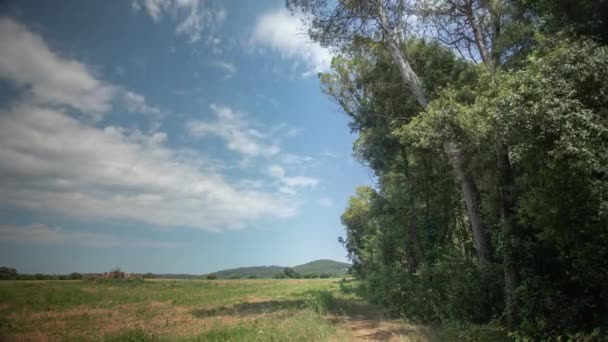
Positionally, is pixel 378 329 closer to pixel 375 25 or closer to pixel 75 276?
pixel 375 25

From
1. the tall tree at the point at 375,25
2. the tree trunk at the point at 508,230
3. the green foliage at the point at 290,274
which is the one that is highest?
the tall tree at the point at 375,25

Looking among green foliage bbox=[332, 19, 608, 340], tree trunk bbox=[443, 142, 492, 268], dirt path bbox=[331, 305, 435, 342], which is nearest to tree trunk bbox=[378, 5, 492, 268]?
tree trunk bbox=[443, 142, 492, 268]

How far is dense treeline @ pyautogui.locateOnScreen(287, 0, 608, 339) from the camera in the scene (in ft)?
21.3

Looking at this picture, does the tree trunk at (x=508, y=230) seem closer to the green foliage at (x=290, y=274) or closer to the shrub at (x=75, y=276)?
the shrub at (x=75, y=276)

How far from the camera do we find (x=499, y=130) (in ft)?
24.9

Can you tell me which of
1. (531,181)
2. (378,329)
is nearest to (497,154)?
(531,181)

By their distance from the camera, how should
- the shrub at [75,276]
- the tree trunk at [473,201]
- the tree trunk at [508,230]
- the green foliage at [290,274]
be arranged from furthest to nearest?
the green foliage at [290,274] → the shrub at [75,276] → the tree trunk at [473,201] → the tree trunk at [508,230]

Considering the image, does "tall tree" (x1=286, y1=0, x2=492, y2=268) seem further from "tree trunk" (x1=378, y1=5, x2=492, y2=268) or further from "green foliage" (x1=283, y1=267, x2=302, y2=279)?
"green foliage" (x1=283, y1=267, x2=302, y2=279)

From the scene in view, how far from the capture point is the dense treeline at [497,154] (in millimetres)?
6504

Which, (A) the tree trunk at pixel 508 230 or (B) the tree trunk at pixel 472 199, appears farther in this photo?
(B) the tree trunk at pixel 472 199

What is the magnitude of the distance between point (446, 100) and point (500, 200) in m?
3.75

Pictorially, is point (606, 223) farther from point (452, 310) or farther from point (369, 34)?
point (369, 34)

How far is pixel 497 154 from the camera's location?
9.66 m

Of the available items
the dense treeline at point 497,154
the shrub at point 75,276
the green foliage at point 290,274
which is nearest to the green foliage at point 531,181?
the dense treeline at point 497,154
